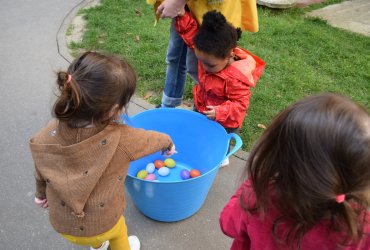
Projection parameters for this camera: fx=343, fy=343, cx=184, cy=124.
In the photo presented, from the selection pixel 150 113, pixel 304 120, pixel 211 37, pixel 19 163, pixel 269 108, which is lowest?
pixel 19 163

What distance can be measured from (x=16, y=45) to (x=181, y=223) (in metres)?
2.72

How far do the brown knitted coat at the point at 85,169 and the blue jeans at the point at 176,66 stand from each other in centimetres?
91

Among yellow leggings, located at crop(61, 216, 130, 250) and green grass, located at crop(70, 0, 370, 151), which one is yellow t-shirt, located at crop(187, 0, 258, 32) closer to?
green grass, located at crop(70, 0, 370, 151)

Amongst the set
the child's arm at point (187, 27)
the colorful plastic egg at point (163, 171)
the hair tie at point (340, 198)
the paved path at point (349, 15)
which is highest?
the hair tie at point (340, 198)

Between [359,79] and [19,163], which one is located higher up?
[359,79]

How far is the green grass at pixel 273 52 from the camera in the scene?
2.71 meters

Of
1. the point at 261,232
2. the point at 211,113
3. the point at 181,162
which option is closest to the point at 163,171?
the point at 181,162

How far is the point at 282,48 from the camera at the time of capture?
344 cm

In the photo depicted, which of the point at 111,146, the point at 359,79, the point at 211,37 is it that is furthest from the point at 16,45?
the point at 359,79

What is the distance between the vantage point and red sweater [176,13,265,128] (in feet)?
5.82

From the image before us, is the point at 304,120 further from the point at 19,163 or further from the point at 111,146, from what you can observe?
the point at 19,163

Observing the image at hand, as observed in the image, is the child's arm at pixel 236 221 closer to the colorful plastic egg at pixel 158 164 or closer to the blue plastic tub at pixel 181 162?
the blue plastic tub at pixel 181 162

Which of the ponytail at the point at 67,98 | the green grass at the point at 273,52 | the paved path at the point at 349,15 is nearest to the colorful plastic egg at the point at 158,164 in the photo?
the green grass at the point at 273,52

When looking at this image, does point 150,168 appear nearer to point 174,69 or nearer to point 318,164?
point 174,69
